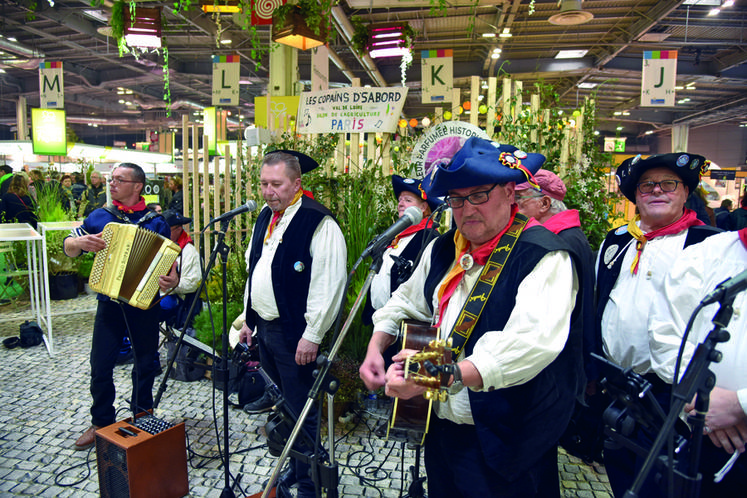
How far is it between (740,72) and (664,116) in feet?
24.4

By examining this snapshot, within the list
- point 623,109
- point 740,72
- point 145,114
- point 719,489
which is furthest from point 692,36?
point 145,114

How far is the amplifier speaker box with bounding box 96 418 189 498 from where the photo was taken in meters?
2.51

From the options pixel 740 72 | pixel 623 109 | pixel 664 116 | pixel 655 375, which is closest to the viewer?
pixel 655 375

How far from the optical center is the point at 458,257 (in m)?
1.72

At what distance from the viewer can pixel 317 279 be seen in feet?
9.00

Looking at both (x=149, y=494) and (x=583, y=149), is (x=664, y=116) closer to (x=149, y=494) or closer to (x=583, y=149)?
(x=583, y=149)

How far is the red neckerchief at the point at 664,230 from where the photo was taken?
207 cm

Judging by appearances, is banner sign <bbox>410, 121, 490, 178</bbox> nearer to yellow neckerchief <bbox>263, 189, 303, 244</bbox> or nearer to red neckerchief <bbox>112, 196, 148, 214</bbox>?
yellow neckerchief <bbox>263, 189, 303, 244</bbox>

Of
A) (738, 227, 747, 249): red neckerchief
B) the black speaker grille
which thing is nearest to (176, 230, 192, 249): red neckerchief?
the black speaker grille

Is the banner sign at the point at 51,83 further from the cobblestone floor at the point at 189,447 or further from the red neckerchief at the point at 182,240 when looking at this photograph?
the red neckerchief at the point at 182,240

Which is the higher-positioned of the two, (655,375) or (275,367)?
(655,375)

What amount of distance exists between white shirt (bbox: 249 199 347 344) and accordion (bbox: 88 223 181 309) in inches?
27.9

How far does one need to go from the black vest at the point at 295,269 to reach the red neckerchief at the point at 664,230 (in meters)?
1.65

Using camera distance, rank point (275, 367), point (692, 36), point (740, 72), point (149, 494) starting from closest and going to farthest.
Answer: point (149, 494) → point (275, 367) → point (692, 36) → point (740, 72)
